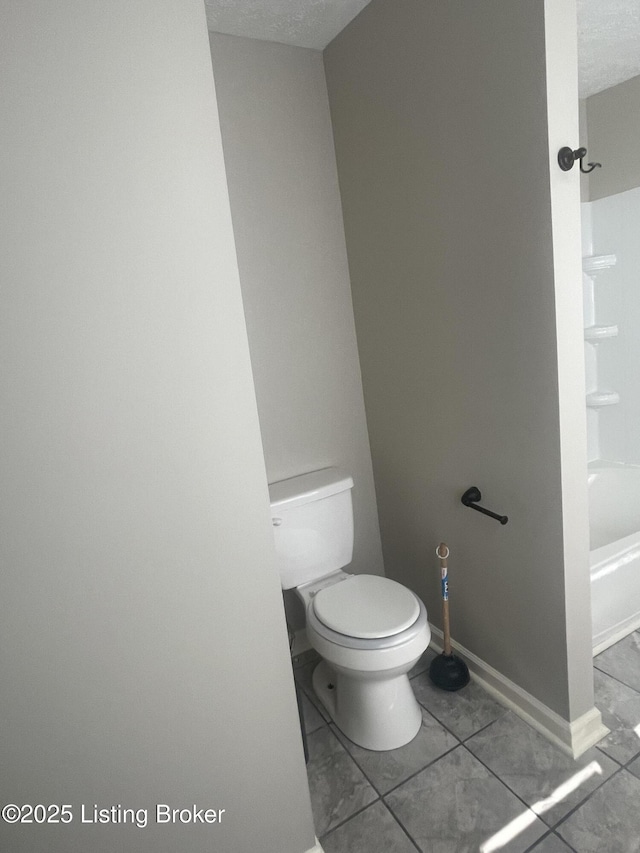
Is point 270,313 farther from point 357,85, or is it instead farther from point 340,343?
point 357,85

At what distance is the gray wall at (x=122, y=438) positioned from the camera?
912mm

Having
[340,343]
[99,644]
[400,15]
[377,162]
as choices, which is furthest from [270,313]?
[99,644]

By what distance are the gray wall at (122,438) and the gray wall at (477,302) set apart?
34.1 inches

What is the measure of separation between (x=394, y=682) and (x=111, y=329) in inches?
58.5

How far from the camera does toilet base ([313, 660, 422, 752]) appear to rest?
69.7 inches

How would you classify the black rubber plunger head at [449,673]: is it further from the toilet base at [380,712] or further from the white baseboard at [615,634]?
the white baseboard at [615,634]

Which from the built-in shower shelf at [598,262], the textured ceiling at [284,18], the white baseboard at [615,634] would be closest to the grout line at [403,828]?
the white baseboard at [615,634]

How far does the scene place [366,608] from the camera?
1.81 meters

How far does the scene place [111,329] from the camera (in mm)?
987

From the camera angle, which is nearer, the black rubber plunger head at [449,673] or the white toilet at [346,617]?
the white toilet at [346,617]

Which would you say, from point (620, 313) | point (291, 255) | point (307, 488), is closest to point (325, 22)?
point (291, 255)

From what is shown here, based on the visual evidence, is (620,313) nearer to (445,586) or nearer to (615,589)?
(615,589)

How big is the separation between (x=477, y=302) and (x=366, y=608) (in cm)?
110

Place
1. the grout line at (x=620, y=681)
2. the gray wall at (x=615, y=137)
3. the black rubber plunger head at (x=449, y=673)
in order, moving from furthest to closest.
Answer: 1. the gray wall at (x=615, y=137)
2. the black rubber plunger head at (x=449, y=673)
3. the grout line at (x=620, y=681)
